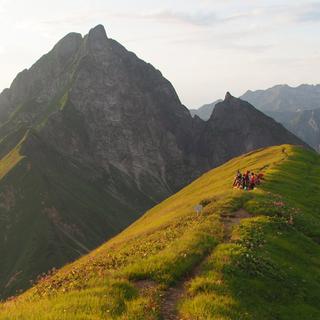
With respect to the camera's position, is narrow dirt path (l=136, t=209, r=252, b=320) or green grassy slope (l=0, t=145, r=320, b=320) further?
narrow dirt path (l=136, t=209, r=252, b=320)

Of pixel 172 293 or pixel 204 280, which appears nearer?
pixel 172 293

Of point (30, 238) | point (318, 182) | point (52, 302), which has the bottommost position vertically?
point (30, 238)

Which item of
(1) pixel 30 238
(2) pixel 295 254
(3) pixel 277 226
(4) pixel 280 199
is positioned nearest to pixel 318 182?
(4) pixel 280 199

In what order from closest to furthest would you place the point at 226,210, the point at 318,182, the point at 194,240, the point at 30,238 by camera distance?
the point at 194,240, the point at 226,210, the point at 318,182, the point at 30,238

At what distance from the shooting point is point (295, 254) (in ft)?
89.8

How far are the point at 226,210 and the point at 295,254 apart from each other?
11.6 m

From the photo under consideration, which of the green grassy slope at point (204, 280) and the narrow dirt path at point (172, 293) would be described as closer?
the green grassy slope at point (204, 280)

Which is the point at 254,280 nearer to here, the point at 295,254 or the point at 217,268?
the point at 217,268

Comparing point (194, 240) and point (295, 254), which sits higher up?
point (194, 240)

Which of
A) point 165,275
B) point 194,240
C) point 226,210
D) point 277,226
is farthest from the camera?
point 226,210

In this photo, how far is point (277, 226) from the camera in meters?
32.8

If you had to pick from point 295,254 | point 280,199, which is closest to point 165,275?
point 295,254

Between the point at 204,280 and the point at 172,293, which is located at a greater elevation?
the point at 204,280

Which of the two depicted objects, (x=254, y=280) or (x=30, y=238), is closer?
(x=254, y=280)
